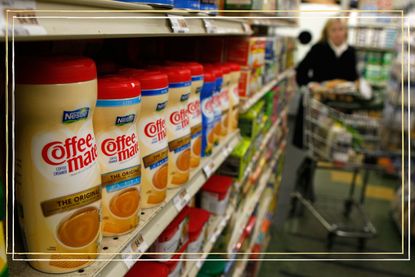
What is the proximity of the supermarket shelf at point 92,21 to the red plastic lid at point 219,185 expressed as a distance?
0.88 m

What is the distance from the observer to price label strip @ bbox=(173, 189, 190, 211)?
104 cm

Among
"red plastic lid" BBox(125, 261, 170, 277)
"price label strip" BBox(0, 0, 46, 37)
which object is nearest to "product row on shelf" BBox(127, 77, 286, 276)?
"red plastic lid" BBox(125, 261, 170, 277)

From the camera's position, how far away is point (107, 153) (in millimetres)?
761

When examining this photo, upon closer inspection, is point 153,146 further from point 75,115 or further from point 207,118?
point 207,118

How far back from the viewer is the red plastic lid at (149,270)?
106cm

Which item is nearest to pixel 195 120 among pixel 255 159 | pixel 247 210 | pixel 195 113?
pixel 195 113

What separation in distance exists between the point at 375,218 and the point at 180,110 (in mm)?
3140

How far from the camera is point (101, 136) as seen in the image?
2.48ft

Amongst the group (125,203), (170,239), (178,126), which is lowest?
(170,239)

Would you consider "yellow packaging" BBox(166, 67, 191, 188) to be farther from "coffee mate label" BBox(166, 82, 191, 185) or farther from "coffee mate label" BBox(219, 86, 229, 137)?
"coffee mate label" BBox(219, 86, 229, 137)

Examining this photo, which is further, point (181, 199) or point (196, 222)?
point (196, 222)

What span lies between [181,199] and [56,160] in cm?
50

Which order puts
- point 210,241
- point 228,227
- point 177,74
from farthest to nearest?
point 228,227 → point 210,241 → point 177,74

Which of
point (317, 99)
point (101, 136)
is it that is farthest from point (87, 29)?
point (317, 99)
